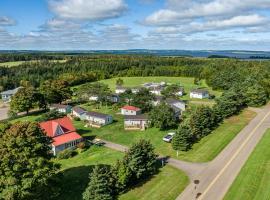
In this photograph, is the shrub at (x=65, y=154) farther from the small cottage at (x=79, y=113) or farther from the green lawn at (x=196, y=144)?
the small cottage at (x=79, y=113)

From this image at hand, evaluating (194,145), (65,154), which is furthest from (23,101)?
(194,145)

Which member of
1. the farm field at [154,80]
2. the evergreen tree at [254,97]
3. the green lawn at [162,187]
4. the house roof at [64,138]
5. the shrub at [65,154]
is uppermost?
the evergreen tree at [254,97]

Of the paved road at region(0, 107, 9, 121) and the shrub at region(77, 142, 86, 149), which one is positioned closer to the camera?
the shrub at region(77, 142, 86, 149)

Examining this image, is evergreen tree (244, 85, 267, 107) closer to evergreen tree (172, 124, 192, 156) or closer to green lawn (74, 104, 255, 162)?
green lawn (74, 104, 255, 162)

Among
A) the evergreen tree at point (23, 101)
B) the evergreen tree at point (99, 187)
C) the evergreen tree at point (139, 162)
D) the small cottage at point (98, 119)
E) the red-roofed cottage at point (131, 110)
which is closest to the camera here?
the evergreen tree at point (99, 187)

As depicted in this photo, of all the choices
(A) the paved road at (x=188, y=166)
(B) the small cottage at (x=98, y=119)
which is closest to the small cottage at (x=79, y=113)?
(B) the small cottage at (x=98, y=119)

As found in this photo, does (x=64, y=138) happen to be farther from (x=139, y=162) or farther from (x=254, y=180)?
(x=254, y=180)

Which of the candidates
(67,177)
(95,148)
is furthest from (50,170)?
(95,148)

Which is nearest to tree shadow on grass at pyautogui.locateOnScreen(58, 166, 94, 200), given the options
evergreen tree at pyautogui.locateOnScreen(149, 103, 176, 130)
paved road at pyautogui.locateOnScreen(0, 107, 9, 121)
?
evergreen tree at pyautogui.locateOnScreen(149, 103, 176, 130)
